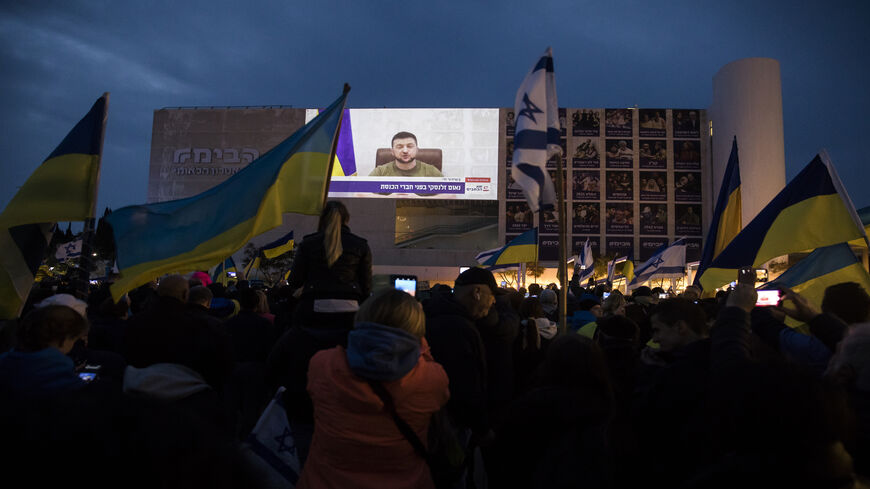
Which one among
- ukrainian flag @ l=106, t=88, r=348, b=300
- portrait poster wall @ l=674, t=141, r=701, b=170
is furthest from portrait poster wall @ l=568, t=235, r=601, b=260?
ukrainian flag @ l=106, t=88, r=348, b=300

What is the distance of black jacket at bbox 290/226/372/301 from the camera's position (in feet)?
11.9

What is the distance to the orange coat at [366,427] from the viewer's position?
2363mm

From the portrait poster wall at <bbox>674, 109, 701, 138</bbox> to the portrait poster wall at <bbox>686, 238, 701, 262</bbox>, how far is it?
31.1 ft

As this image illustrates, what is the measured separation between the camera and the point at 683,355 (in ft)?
9.43

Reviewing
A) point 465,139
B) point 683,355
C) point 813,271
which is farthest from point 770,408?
point 465,139

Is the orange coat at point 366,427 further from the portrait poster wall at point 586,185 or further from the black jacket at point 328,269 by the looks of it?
the portrait poster wall at point 586,185

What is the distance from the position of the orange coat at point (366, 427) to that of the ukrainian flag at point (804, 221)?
440cm

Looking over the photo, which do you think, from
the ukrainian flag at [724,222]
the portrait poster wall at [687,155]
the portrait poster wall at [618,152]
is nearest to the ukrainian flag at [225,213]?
the ukrainian flag at [724,222]

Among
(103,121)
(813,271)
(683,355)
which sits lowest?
(683,355)

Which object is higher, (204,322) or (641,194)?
(641,194)

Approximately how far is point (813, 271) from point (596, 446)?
4287 millimetres

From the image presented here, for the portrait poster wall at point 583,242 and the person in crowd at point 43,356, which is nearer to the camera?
the person in crowd at point 43,356

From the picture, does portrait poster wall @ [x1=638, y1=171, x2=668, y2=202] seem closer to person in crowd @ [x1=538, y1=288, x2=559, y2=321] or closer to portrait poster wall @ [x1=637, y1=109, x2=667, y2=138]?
portrait poster wall @ [x1=637, y1=109, x2=667, y2=138]

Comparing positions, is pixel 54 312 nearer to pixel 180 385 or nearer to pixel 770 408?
pixel 180 385
